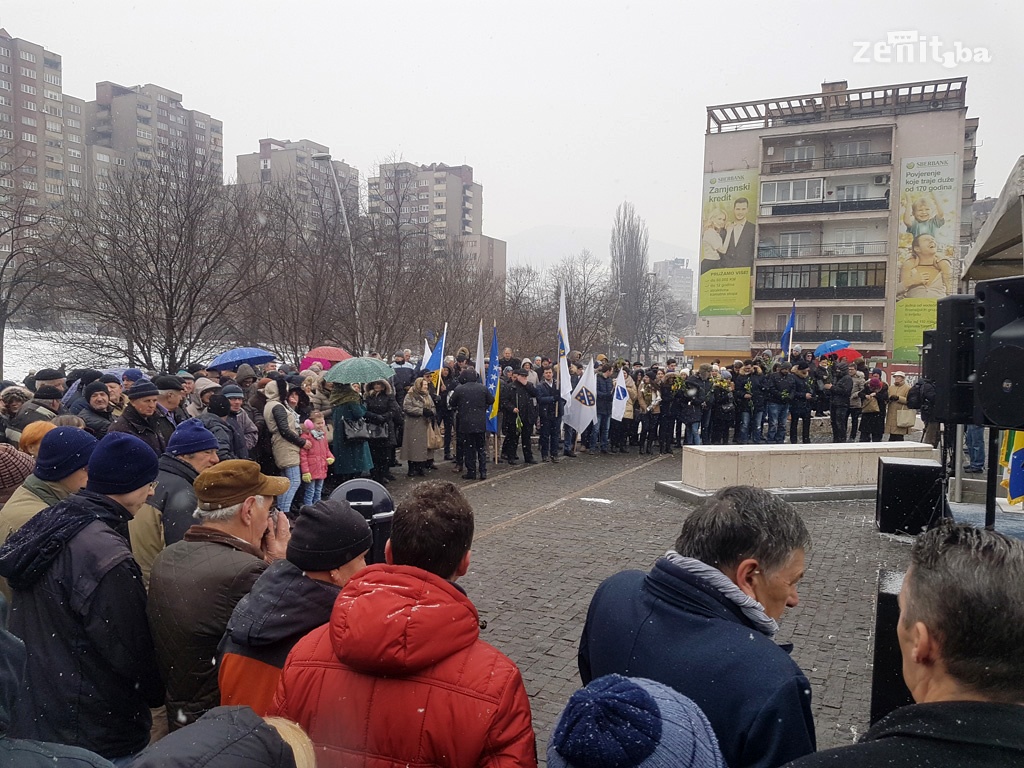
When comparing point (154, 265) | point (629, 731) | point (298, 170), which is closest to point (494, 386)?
point (154, 265)

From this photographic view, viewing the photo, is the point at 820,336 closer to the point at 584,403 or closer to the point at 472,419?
the point at 584,403

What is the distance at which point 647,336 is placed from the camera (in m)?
64.2

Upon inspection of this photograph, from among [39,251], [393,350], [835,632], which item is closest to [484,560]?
[835,632]

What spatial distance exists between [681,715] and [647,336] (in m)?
64.0

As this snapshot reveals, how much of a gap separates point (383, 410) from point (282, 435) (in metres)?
2.32

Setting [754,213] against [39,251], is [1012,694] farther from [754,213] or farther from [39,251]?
[754,213]

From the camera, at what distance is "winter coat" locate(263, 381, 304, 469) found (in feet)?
30.2

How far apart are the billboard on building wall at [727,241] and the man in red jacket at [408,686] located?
57.7 meters

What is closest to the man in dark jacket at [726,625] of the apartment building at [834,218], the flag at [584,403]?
the flag at [584,403]

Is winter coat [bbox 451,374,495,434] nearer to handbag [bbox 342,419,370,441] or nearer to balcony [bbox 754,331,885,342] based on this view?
handbag [bbox 342,419,370,441]

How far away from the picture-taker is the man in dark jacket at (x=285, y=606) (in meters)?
2.51

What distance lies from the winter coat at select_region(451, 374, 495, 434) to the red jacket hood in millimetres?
10571

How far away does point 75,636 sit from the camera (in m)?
2.78

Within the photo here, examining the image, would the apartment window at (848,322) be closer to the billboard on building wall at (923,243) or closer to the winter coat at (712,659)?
the billboard on building wall at (923,243)
